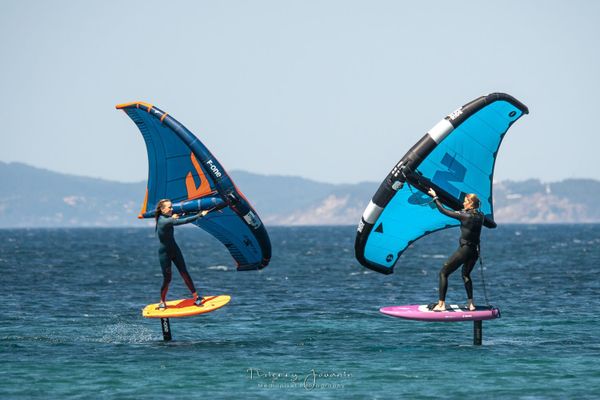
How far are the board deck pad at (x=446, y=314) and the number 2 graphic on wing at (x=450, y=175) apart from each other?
2.65m

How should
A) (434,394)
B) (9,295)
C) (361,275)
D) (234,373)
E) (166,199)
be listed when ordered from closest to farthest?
(434,394)
(234,373)
(166,199)
(9,295)
(361,275)

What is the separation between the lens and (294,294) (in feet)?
142

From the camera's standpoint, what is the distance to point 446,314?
23.4 m

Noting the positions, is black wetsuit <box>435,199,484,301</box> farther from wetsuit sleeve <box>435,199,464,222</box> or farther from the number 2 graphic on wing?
the number 2 graphic on wing

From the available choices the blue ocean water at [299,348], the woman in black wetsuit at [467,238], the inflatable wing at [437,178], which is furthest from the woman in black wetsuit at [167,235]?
the woman in black wetsuit at [467,238]

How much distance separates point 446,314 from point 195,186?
22.3ft

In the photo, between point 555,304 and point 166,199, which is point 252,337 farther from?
point 555,304

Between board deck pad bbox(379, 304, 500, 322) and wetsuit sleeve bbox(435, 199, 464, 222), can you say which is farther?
wetsuit sleeve bbox(435, 199, 464, 222)

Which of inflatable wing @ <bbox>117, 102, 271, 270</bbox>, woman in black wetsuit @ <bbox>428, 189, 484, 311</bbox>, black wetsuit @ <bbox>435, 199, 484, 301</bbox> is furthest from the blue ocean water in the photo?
inflatable wing @ <bbox>117, 102, 271, 270</bbox>

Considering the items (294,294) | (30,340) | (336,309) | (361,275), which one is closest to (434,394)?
(30,340)

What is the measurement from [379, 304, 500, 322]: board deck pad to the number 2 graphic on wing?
265cm

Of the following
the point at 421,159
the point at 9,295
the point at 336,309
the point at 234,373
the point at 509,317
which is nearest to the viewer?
the point at 234,373

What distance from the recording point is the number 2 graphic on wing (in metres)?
24.7

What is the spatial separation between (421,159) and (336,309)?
13.0 m
